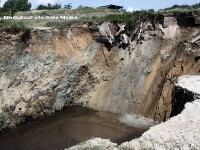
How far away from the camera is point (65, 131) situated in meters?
17.8

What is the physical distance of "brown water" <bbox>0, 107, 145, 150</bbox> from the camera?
53.5 feet

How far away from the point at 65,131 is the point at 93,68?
18.7 feet

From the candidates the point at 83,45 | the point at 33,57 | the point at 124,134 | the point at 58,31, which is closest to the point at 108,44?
the point at 83,45

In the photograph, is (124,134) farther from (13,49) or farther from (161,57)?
(13,49)

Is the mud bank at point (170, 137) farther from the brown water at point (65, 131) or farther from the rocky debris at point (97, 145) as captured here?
the brown water at point (65, 131)

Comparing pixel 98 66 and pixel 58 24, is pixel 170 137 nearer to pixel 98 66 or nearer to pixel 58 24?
pixel 98 66

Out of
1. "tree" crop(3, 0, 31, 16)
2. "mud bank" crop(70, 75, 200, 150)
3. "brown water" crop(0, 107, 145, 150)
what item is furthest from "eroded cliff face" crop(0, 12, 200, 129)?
"tree" crop(3, 0, 31, 16)

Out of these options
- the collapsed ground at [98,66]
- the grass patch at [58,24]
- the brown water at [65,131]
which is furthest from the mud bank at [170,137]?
the grass patch at [58,24]

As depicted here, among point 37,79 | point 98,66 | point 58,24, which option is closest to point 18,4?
point 58,24

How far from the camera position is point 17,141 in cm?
1686

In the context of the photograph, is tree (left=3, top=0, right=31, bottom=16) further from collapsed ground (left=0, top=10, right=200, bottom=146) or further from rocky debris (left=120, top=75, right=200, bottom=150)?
rocky debris (left=120, top=75, right=200, bottom=150)

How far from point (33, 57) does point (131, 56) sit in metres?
6.78

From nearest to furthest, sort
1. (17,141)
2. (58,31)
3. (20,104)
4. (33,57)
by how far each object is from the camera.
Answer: (17,141) < (20,104) < (33,57) < (58,31)

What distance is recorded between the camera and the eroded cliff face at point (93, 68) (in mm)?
18734
